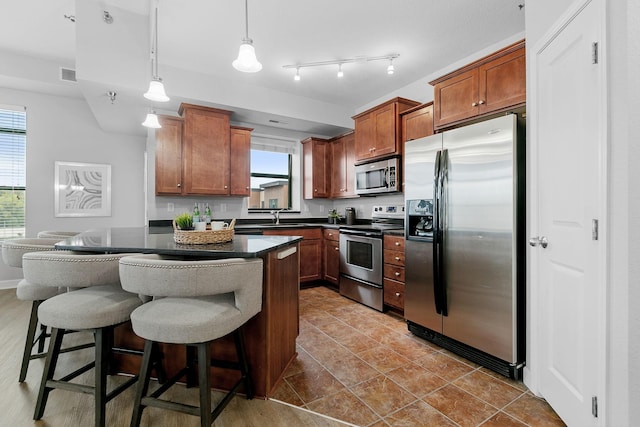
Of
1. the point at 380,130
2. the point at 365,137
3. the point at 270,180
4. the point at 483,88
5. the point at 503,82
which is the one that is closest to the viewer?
the point at 503,82

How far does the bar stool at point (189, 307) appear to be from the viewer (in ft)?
4.33

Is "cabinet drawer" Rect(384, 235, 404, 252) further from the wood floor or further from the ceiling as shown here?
the ceiling

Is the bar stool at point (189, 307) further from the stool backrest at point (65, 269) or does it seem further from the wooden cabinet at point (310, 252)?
the wooden cabinet at point (310, 252)

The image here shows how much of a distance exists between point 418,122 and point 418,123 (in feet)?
0.04

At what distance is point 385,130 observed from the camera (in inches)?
154

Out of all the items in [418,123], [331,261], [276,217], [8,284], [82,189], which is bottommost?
[8,284]

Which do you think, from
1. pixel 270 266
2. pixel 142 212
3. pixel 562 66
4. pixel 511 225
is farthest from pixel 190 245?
pixel 142 212

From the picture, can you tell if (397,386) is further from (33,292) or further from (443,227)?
(33,292)

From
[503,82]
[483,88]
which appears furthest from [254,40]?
[503,82]

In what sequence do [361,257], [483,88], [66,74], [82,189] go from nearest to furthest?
[483,88] < [361,257] < [66,74] < [82,189]

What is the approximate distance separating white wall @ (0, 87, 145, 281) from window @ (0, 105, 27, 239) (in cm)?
9

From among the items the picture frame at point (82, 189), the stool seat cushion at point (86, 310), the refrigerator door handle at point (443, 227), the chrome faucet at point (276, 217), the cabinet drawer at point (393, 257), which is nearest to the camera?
the stool seat cushion at point (86, 310)

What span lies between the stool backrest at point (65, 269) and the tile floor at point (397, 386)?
47.6 inches

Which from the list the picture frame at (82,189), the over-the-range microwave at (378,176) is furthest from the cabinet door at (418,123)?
the picture frame at (82,189)
